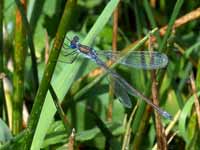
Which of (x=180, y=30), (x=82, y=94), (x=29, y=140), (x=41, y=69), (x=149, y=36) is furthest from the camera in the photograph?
(x=180, y=30)

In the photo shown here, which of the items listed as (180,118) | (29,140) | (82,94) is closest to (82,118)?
(82,94)

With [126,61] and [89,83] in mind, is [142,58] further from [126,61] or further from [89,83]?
[89,83]

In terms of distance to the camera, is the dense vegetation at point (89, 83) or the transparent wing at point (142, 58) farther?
the transparent wing at point (142, 58)

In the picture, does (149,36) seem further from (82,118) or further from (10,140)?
(82,118)

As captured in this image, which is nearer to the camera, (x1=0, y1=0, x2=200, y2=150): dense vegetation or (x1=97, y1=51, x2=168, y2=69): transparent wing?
(x1=0, y1=0, x2=200, y2=150): dense vegetation

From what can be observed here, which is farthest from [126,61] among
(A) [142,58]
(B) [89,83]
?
(B) [89,83]

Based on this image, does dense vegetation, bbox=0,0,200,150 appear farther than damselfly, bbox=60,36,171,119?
No
